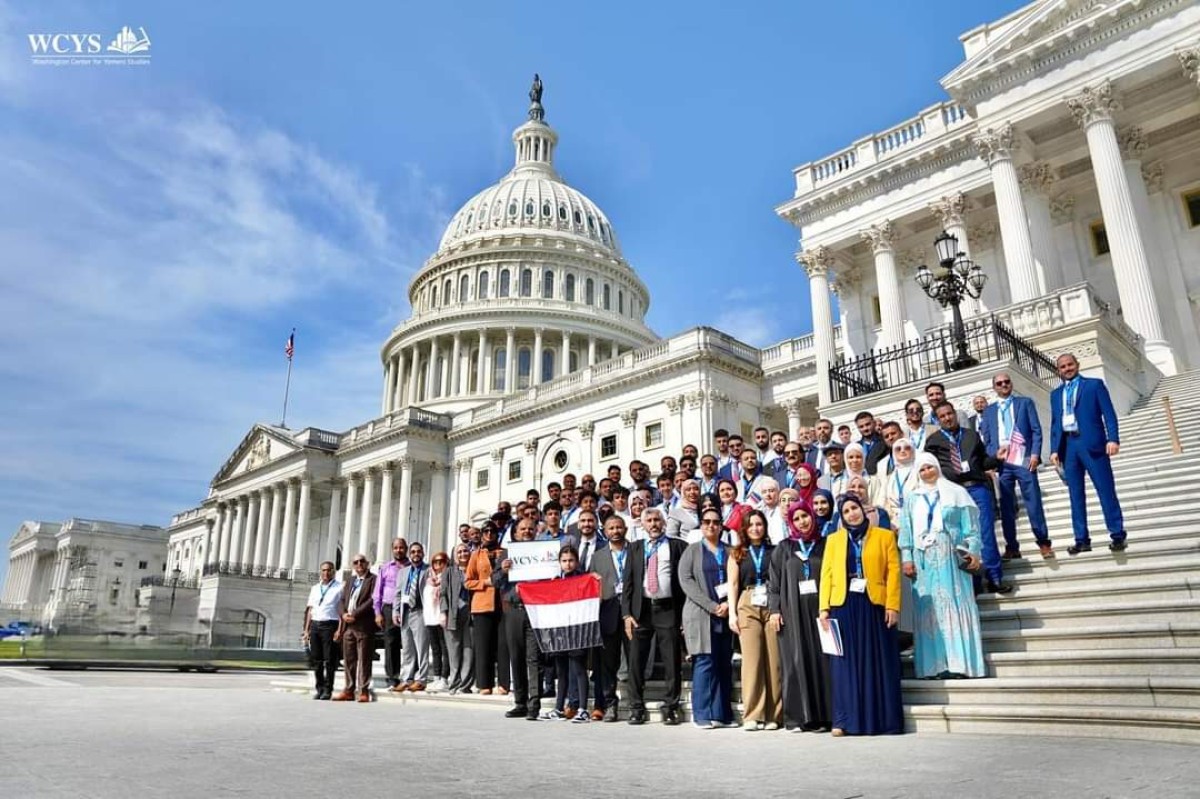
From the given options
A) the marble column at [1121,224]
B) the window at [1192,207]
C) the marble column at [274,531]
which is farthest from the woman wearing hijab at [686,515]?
the marble column at [274,531]

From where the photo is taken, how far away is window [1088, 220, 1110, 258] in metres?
26.9

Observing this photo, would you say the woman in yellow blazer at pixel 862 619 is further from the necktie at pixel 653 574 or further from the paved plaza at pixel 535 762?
the necktie at pixel 653 574

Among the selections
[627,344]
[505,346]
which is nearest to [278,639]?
[505,346]

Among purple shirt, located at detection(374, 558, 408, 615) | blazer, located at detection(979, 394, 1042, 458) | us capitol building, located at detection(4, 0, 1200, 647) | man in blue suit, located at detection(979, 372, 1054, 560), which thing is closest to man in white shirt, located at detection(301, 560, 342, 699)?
purple shirt, located at detection(374, 558, 408, 615)

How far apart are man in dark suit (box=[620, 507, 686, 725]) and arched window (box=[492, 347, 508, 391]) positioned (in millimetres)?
63255

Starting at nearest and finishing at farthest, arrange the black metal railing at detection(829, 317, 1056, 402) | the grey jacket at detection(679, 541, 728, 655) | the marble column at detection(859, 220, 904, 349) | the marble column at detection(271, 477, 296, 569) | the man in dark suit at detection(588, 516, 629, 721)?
the grey jacket at detection(679, 541, 728, 655), the man in dark suit at detection(588, 516, 629, 721), the black metal railing at detection(829, 317, 1056, 402), the marble column at detection(859, 220, 904, 349), the marble column at detection(271, 477, 296, 569)

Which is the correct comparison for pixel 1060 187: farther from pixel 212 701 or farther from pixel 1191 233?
pixel 212 701

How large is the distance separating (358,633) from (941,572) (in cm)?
834

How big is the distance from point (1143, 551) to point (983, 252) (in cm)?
2370

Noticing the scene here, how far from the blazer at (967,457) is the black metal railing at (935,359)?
854cm

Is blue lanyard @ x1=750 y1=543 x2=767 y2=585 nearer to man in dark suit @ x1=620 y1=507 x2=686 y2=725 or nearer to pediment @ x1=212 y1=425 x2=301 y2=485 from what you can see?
man in dark suit @ x1=620 y1=507 x2=686 y2=725

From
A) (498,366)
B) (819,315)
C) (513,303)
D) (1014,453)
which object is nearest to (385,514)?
(498,366)

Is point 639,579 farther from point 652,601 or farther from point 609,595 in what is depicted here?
point 609,595

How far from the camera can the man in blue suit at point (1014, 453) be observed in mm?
9375
